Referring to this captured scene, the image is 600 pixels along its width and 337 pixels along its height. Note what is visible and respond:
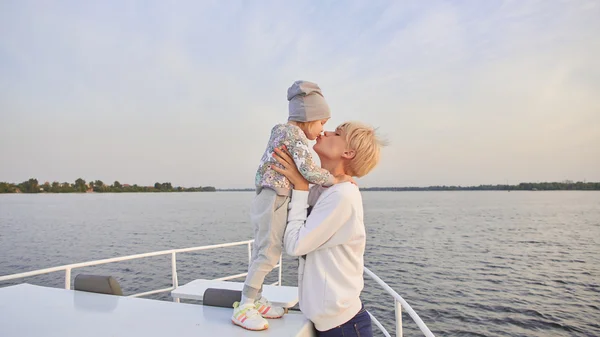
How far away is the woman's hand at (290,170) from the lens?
1761 mm

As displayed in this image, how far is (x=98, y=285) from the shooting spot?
2.39 metres

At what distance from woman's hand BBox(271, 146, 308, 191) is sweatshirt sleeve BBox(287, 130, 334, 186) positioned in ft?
0.11

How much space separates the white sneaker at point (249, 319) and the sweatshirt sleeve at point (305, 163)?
679mm

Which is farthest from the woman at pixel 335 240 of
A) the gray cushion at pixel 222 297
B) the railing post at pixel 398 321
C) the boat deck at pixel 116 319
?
the railing post at pixel 398 321

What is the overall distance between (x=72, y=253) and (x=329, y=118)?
23279mm

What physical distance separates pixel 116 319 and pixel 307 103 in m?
1.47

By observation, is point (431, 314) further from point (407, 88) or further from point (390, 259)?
point (407, 88)

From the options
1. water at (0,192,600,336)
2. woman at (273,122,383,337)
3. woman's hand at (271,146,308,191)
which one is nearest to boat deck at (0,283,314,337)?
woman at (273,122,383,337)

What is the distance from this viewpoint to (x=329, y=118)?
1990 mm

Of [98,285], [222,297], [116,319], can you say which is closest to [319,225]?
[222,297]

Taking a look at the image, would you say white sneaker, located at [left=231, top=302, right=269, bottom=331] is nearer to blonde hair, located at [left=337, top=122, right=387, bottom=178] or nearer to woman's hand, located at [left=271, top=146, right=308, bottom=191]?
woman's hand, located at [left=271, top=146, right=308, bottom=191]

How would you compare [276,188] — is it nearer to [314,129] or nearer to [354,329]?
[314,129]

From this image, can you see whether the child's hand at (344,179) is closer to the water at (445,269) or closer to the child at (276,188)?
the child at (276,188)

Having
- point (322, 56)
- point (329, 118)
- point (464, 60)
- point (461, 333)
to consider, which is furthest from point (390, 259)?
point (329, 118)
